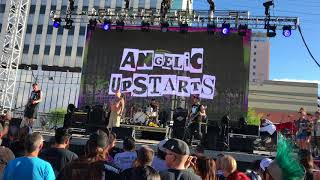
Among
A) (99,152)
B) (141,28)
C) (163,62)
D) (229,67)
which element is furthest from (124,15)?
(99,152)

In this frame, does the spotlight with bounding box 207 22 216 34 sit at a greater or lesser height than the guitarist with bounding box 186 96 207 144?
greater

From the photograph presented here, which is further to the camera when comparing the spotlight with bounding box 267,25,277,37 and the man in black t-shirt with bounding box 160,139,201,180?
the spotlight with bounding box 267,25,277,37

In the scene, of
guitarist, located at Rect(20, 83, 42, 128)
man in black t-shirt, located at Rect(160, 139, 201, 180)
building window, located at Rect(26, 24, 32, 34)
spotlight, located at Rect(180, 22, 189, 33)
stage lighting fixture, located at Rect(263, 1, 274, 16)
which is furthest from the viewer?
building window, located at Rect(26, 24, 32, 34)

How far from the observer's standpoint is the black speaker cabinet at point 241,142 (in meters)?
12.3

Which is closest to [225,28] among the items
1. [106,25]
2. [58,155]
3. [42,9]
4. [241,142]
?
[106,25]

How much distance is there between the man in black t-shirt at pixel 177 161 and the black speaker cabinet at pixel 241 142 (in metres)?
9.37

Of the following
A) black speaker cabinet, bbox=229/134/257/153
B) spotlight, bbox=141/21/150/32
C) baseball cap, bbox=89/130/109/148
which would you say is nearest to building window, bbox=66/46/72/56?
spotlight, bbox=141/21/150/32

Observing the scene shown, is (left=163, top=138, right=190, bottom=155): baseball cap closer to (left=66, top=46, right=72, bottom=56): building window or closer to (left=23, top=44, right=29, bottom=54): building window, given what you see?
(left=66, top=46, right=72, bottom=56): building window

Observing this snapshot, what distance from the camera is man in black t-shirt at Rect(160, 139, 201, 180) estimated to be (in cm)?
312

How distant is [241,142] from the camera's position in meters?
12.5

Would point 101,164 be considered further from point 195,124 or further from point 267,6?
point 267,6

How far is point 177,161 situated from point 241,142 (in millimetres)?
9622

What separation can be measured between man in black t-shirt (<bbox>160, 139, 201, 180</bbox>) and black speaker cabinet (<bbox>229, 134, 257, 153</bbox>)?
9.37 meters

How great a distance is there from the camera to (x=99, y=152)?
11.2 ft
